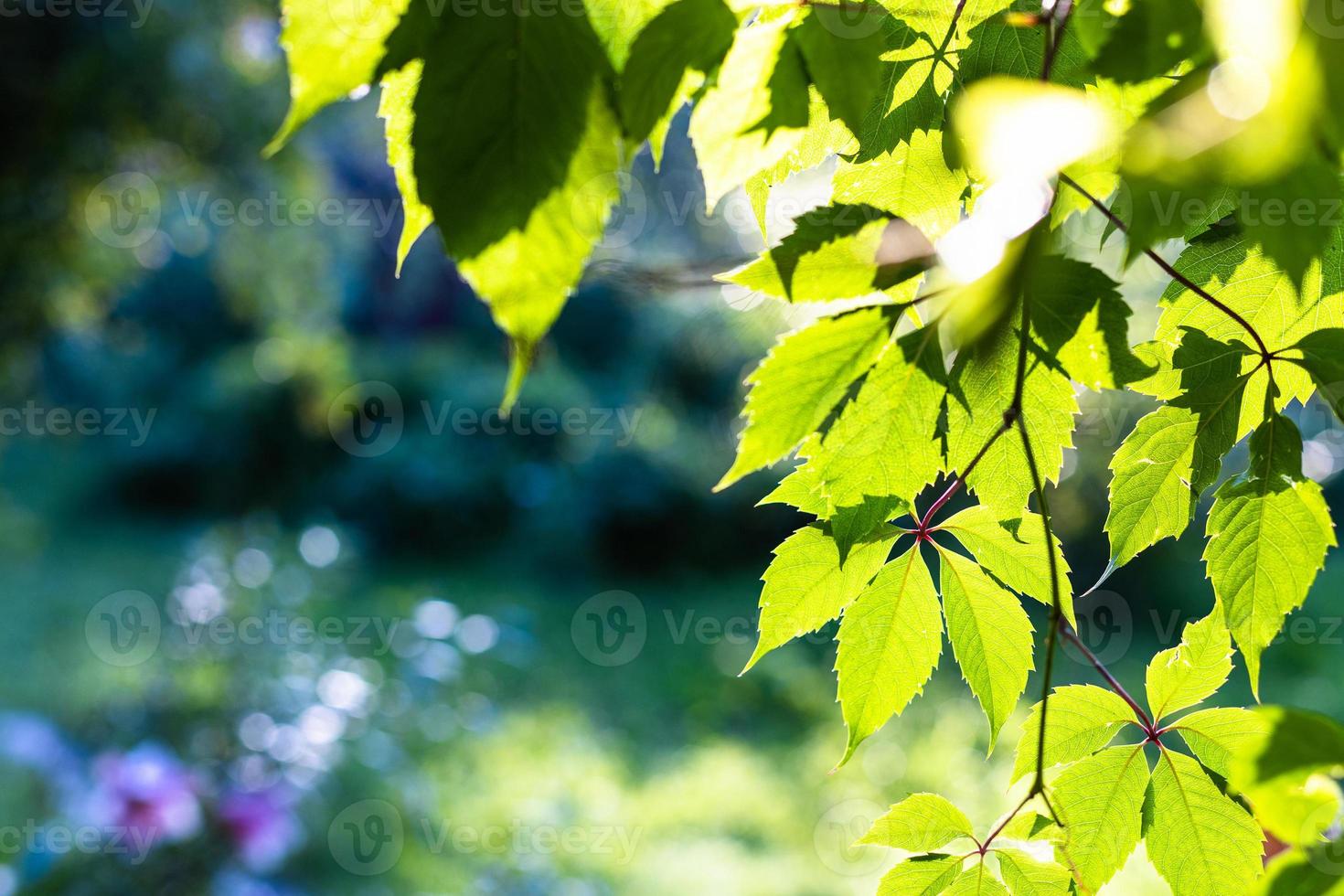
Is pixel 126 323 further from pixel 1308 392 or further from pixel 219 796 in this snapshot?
pixel 1308 392

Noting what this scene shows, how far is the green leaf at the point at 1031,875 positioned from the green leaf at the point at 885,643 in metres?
0.09

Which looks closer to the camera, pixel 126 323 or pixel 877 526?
pixel 877 526

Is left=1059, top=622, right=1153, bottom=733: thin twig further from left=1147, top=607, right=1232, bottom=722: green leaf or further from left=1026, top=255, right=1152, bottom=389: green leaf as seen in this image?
left=1026, top=255, right=1152, bottom=389: green leaf

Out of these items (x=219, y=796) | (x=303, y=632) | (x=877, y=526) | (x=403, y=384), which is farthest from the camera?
(x=403, y=384)

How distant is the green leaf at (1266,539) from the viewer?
1.58 ft

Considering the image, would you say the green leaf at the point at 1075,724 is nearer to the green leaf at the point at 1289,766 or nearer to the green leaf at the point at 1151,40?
the green leaf at the point at 1289,766

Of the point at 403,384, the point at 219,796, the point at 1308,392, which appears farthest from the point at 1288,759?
the point at 403,384

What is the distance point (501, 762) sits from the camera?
135 inches

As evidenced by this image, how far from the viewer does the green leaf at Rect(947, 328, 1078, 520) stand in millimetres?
451

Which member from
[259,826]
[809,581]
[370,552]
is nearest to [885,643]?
[809,581]

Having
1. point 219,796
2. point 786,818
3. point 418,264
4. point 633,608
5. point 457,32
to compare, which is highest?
point 457,32

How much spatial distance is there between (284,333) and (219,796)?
12.4 feet

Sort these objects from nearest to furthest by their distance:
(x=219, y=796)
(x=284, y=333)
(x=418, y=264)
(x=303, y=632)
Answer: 1. (x=219, y=796)
2. (x=303, y=632)
3. (x=284, y=333)
4. (x=418, y=264)

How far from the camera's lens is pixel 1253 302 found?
55 centimetres
